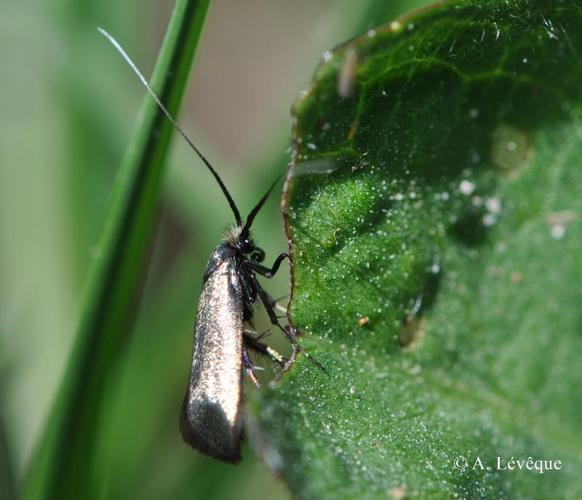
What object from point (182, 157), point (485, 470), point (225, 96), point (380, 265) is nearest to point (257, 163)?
point (182, 157)

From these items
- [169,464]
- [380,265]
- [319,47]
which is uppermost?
[319,47]

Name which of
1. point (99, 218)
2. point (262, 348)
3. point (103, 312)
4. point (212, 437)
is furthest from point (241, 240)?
Answer: point (99, 218)

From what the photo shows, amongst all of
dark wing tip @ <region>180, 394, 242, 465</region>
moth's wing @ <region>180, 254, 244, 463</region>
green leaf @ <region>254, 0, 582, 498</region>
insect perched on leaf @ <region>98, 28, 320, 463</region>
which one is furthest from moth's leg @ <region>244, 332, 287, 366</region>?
green leaf @ <region>254, 0, 582, 498</region>

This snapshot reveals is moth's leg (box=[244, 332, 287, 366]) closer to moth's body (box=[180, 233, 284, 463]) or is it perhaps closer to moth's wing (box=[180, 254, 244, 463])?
moth's body (box=[180, 233, 284, 463])

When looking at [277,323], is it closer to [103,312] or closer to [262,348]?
[262,348]

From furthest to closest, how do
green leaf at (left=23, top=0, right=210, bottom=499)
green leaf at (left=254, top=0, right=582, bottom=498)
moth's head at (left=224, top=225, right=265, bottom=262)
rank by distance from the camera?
moth's head at (left=224, top=225, right=265, bottom=262)
green leaf at (left=23, top=0, right=210, bottom=499)
green leaf at (left=254, top=0, right=582, bottom=498)

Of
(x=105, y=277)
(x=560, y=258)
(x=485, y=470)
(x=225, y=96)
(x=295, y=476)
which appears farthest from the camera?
(x=225, y=96)

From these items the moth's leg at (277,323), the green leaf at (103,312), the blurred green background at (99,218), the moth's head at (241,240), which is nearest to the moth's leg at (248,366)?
the moth's leg at (277,323)

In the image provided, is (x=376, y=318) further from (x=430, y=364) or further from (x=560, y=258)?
(x=560, y=258)
